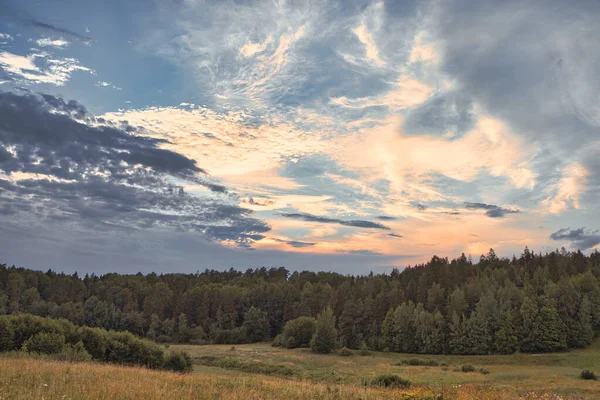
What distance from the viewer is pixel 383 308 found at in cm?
11931

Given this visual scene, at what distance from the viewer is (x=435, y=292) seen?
114m

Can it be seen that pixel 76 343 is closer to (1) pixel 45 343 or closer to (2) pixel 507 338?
(1) pixel 45 343

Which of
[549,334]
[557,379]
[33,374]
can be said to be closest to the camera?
[33,374]

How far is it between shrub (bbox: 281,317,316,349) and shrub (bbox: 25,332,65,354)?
7637 cm

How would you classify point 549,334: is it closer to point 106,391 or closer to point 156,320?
point 106,391

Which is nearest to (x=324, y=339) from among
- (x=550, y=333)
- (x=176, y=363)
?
(x=550, y=333)

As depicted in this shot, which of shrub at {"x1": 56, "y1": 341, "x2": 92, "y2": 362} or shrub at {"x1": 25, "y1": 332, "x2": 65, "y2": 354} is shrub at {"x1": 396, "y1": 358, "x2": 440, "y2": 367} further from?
shrub at {"x1": 25, "y1": 332, "x2": 65, "y2": 354}

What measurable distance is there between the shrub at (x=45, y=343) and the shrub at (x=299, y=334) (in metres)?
76.4

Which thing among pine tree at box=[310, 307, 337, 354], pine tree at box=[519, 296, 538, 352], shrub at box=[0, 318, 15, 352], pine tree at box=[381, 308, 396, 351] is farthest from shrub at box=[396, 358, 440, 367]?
shrub at box=[0, 318, 15, 352]

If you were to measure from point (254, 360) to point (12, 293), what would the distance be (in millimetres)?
122433

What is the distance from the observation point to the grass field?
45.9 ft

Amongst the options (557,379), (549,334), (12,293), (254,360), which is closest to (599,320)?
(549,334)

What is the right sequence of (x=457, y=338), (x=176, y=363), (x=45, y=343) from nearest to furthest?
(x=45, y=343), (x=176, y=363), (x=457, y=338)

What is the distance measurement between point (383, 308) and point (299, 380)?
79705 mm
